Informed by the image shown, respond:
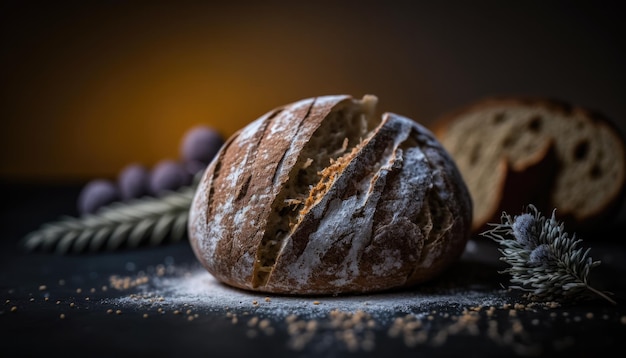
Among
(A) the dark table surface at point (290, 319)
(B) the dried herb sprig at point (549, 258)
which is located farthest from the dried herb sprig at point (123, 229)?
(B) the dried herb sprig at point (549, 258)

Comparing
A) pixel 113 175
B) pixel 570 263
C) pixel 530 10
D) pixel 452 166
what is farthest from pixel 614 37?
pixel 113 175

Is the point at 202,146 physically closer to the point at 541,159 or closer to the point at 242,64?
the point at 242,64

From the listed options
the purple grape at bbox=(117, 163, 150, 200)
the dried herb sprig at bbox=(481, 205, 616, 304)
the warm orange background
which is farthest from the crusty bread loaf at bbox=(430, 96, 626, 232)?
the purple grape at bbox=(117, 163, 150, 200)

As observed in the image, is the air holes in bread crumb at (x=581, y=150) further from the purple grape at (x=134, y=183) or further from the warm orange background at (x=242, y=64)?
the purple grape at (x=134, y=183)

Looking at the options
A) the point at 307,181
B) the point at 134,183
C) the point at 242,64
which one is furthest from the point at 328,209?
the point at 242,64

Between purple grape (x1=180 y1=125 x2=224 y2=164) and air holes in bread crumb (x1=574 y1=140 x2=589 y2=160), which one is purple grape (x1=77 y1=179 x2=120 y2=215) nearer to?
purple grape (x1=180 y1=125 x2=224 y2=164)
